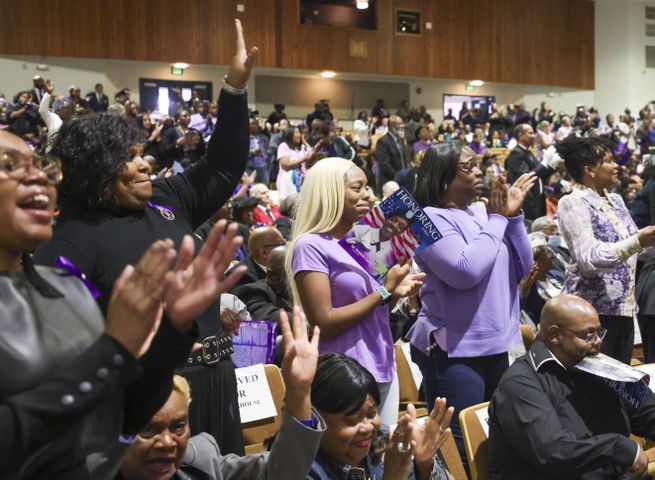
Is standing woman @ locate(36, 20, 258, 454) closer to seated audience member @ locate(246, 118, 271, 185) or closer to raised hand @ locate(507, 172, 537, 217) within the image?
raised hand @ locate(507, 172, 537, 217)

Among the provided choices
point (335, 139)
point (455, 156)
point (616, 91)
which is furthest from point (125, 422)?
point (616, 91)

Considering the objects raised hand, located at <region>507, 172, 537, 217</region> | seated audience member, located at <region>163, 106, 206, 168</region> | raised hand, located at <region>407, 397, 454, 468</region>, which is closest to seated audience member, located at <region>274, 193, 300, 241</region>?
raised hand, located at <region>507, 172, 537, 217</region>

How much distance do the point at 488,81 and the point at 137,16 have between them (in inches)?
364

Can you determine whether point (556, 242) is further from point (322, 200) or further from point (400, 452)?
point (400, 452)

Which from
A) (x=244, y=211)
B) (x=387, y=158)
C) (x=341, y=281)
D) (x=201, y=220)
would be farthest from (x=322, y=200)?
(x=387, y=158)

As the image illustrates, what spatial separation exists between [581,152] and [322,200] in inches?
59.6

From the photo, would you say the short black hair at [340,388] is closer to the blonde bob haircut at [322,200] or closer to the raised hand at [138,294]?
the blonde bob haircut at [322,200]

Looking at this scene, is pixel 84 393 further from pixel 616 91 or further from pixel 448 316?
pixel 616 91

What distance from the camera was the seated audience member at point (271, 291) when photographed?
12.4 feet

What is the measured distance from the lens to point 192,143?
10875mm

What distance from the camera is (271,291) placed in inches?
153

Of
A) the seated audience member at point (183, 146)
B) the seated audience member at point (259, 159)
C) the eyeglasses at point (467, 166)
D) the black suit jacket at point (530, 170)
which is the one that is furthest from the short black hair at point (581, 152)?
the seated audience member at point (259, 159)

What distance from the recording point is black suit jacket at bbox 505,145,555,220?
346 inches

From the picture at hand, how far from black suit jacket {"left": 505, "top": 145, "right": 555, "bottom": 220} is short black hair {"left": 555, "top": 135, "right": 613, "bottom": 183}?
4.91 meters
